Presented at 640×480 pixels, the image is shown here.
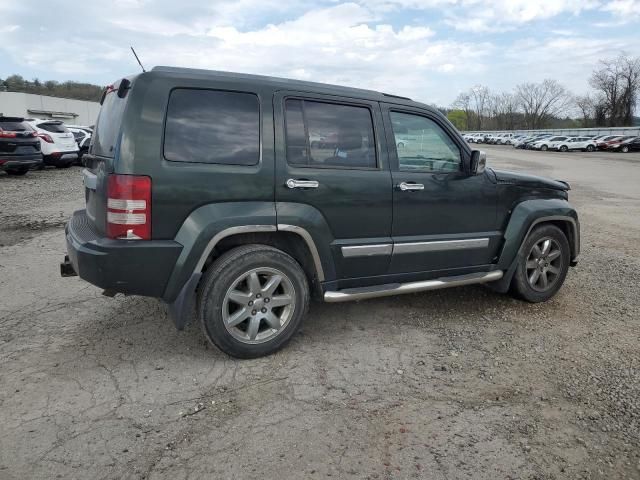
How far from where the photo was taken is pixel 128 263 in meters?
3.11

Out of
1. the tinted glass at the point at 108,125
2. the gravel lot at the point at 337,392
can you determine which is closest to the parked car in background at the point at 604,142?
the gravel lot at the point at 337,392

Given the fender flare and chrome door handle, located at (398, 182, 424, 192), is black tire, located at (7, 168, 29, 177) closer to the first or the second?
chrome door handle, located at (398, 182, 424, 192)

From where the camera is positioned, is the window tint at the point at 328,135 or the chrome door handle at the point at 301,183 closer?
the chrome door handle at the point at 301,183

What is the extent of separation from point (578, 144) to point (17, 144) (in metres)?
48.5

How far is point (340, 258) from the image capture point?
12.1 feet

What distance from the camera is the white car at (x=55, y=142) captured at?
1616 cm

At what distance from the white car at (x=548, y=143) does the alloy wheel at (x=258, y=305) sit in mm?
52732

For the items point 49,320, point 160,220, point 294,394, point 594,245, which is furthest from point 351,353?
point 594,245

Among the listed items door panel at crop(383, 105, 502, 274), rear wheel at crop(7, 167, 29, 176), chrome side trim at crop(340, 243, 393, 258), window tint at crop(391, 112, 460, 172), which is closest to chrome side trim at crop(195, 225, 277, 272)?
chrome side trim at crop(340, 243, 393, 258)

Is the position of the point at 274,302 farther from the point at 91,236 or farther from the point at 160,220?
the point at 91,236

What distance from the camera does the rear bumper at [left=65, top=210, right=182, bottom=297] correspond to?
10.2ft

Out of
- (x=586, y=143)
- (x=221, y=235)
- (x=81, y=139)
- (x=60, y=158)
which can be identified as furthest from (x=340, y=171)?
(x=586, y=143)

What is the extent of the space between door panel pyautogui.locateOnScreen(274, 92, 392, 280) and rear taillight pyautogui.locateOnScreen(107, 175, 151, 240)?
34.1 inches

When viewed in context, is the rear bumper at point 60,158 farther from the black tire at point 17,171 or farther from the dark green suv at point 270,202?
the dark green suv at point 270,202
